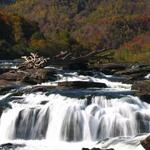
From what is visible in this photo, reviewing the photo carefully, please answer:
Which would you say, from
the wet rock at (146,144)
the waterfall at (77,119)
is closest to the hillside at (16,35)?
the waterfall at (77,119)

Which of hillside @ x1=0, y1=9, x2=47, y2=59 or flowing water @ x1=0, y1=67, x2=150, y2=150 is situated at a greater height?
hillside @ x1=0, y1=9, x2=47, y2=59

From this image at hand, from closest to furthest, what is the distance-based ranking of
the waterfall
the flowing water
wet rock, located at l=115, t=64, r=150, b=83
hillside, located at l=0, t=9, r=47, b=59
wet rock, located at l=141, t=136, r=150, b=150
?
wet rock, located at l=141, t=136, r=150, b=150 < the flowing water < the waterfall < wet rock, located at l=115, t=64, r=150, b=83 < hillside, located at l=0, t=9, r=47, b=59

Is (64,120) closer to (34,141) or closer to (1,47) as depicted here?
(34,141)

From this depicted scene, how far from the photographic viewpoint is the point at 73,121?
34281 mm

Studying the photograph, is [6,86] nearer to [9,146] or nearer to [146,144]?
[9,146]

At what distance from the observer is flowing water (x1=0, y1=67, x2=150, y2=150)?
3341 centimetres

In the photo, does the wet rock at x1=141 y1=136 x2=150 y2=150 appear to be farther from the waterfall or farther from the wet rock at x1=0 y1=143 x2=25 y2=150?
the wet rock at x1=0 y1=143 x2=25 y2=150

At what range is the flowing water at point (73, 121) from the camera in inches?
1315

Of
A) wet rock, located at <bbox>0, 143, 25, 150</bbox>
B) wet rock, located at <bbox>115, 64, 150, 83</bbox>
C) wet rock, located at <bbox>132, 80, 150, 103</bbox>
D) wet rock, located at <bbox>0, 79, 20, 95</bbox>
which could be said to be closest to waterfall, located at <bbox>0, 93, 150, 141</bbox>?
wet rock, located at <bbox>132, 80, 150, 103</bbox>

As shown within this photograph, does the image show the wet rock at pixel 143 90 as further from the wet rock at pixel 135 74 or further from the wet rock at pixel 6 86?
the wet rock at pixel 6 86

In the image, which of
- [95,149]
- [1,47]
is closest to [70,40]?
[1,47]

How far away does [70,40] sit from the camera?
13388 centimetres

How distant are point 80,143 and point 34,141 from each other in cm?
326

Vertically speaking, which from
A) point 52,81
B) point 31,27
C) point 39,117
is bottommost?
point 39,117
